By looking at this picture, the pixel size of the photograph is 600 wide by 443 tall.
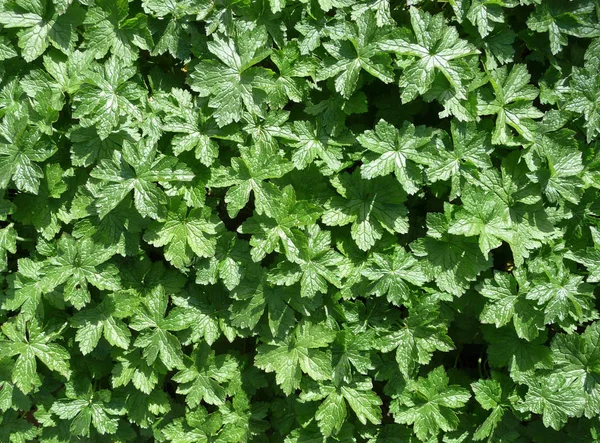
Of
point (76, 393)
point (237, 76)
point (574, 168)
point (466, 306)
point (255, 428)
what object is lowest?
point (255, 428)

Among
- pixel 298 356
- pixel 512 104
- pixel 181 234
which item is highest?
pixel 512 104

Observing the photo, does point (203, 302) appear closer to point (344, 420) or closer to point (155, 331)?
point (155, 331)

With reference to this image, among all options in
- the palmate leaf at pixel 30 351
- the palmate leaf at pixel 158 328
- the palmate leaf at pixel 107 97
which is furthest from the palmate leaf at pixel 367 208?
the palmate leaf at pixel 30 351

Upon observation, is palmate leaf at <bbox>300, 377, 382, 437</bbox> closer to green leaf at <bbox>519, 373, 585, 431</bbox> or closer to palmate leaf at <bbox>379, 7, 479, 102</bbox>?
green leaf at <bbox>519, 373, 585, 431</bbox>

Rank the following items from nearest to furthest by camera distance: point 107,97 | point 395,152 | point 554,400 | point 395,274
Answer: point 107,97, point 395,152, point 395,274, point 554,400

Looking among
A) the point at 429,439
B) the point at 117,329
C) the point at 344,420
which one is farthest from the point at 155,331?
the point at 429,439

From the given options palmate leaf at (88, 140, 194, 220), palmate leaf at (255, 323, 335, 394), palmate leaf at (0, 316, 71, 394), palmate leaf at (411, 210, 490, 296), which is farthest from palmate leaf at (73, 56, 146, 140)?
palmate leaf at (411, 210, 490, 296)

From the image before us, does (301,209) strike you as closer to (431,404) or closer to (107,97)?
(107,97)

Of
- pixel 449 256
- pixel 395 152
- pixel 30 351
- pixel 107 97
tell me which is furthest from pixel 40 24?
pixel 449 256

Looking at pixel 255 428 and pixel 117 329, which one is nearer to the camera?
pixel 117 329
